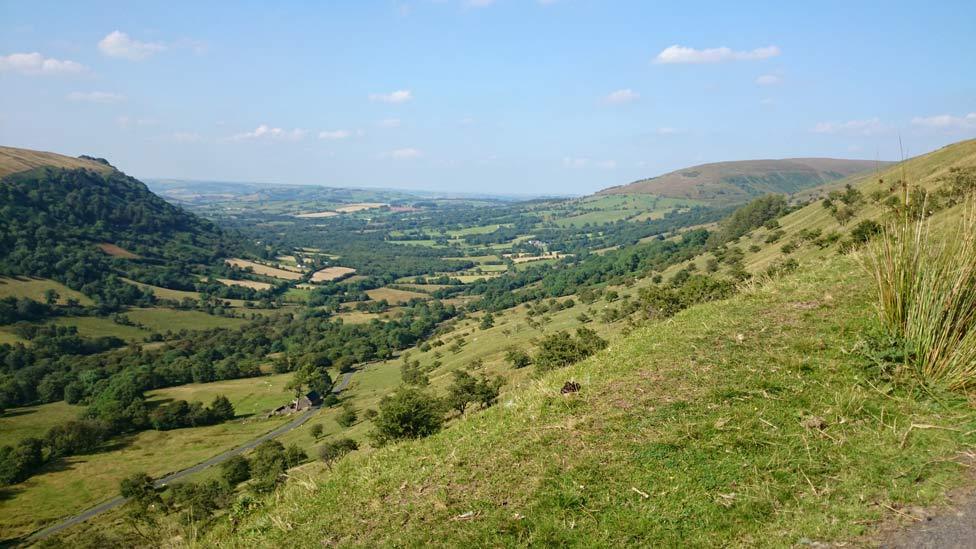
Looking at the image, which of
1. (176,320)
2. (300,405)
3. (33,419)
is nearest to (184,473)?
(300,405)

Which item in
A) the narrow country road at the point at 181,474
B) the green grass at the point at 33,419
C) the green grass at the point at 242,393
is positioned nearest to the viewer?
the narrow country road at the point at 181,474

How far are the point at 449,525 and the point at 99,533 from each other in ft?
230

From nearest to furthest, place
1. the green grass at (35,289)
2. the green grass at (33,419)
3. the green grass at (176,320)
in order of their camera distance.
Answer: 1. the green grass at (33,419)
2. the green grass at (35,289)
3. the green grass at (176,320)

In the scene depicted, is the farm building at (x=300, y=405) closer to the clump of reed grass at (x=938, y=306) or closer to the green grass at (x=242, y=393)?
the green grass at (x=242, y=393)

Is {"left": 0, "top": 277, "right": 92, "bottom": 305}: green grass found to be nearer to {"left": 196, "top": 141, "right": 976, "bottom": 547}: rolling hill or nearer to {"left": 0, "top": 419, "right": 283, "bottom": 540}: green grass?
{"left": 0, "top": 419, "right": 283, "bottom": 540}: green grass

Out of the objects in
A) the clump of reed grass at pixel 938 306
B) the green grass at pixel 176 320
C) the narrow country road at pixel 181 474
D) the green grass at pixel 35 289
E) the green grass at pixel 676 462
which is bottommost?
the narrow country road at pixel 181 474

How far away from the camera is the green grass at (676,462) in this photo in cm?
707

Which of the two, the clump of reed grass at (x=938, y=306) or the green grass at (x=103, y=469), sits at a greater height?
the clump of reed grass at (x=938, y=306)

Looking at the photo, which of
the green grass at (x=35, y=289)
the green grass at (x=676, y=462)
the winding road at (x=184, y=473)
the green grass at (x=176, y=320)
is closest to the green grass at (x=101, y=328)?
the green grass at (x=176, y=320)

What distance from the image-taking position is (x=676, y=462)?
27.1 feet

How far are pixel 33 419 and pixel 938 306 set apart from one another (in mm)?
151901

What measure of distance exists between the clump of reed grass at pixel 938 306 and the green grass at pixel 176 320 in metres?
202

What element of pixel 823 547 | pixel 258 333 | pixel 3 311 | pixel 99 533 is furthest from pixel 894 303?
pixel 3 311

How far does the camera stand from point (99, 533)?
179ft
